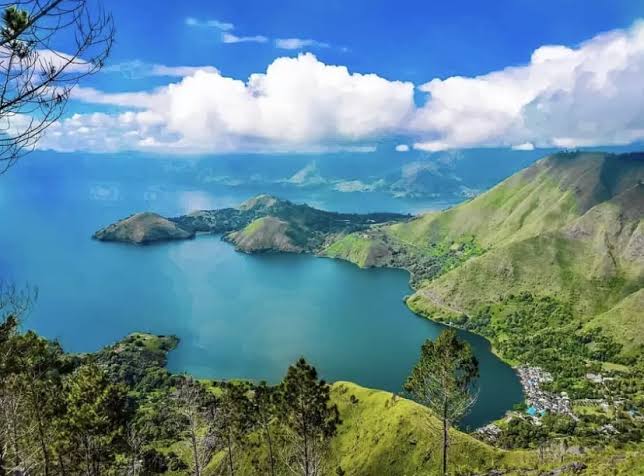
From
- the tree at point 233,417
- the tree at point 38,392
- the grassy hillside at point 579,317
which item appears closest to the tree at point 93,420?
the tree at point 38,392

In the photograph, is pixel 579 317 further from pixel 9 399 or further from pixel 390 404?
pixel 9 399

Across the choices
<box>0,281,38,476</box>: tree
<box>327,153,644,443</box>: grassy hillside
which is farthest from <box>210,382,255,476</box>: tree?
<box>327,153,644,443</box>: grassy hillside

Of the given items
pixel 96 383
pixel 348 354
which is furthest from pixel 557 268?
pixel 96 383

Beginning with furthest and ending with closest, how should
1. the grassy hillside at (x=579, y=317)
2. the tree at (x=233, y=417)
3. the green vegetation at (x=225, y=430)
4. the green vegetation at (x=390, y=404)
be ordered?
the grassy hillside at (x=579, y=317) → the tree at (x=233, y=417) → the green vegetation at (x=390, y=404) → the green vegetation at (x=225, y=430)

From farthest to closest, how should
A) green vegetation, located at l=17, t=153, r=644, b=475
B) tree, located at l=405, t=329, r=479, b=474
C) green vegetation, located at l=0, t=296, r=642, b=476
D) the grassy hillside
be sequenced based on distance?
1. the grassy hillside
2. tree, located at l=405, t=329, r=479, b=474
3. green vegetation, located at l=17, t=153, r=644, b=475
4. green vegetation, located at l=0, t=296, r=642, b=476

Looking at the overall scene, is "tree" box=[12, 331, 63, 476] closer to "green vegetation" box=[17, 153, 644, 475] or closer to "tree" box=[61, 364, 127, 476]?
"green vegetation" box=[17, 153, 644, 475]

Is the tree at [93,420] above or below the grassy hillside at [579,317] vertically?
below

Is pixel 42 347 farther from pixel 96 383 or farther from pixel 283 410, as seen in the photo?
pixel 283 410

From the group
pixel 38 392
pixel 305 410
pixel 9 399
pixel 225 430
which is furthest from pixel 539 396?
pixel 9 399

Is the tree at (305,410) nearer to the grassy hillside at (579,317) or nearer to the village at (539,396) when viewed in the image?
the grassy hillside at (579,317)
